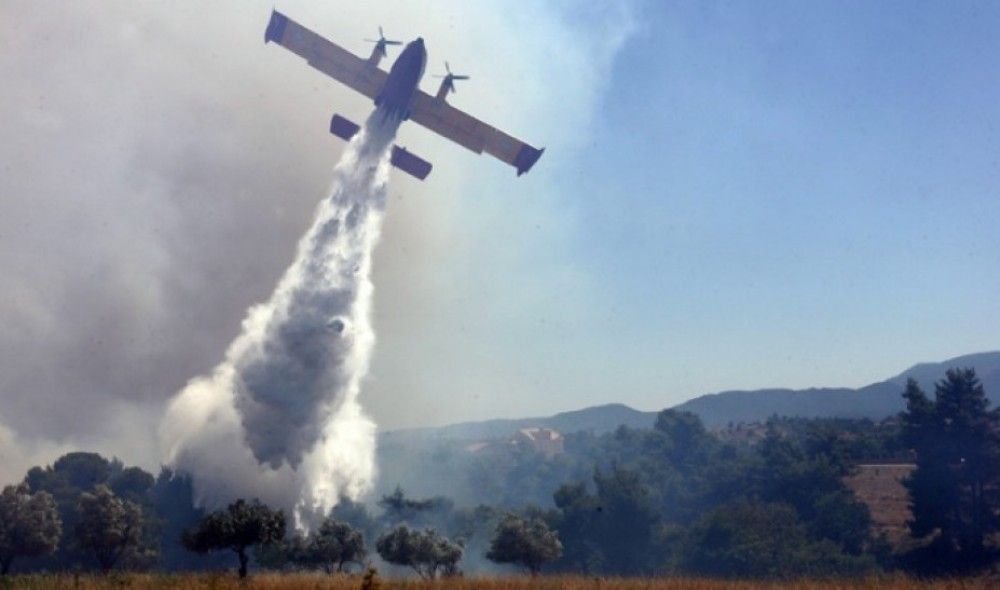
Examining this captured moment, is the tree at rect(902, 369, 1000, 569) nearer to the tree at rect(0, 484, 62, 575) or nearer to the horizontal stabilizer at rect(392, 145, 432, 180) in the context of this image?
the horizontal stabilizer at rect(392, 145, 432, 180)

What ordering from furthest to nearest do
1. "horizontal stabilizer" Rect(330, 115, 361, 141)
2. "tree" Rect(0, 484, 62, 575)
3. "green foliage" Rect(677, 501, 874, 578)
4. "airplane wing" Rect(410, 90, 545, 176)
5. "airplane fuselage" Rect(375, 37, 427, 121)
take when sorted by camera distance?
1. "green foliage" Rect(677, 501, 874, 578)
2. "airplane wing" Rect(410, 90, 545, 176)
3. "horizontal stabilizer" Rect(330, 115, 361, 141)
4. "tree" Rect(0, 484, 62, 575)
5. "airplane fuselage" Rect(375, 37, 427, 121)

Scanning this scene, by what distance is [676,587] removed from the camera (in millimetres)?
29562

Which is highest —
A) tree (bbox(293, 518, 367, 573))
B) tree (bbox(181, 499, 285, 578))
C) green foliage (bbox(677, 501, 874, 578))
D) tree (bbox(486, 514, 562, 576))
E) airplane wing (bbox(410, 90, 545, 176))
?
airplane wing (bbox(410, 90, 545, 176))

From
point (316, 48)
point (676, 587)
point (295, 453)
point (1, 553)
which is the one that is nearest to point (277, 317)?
point (295, 453)

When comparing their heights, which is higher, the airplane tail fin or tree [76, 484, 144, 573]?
the airplane tail fin


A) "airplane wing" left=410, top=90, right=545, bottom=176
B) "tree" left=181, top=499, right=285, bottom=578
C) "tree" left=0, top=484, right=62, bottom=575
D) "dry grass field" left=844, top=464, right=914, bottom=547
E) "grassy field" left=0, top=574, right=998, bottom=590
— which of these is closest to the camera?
"grassy field" left=0, top=574, right=998, bottom=590

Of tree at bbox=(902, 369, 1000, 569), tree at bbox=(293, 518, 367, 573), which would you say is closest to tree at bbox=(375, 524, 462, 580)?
tree at bbox=(293, 518, 367, 573)

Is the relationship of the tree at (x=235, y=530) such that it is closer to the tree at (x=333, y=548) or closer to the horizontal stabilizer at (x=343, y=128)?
the tree at (x=333, y=548)

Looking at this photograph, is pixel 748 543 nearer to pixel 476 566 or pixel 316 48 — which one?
pixel 476 566

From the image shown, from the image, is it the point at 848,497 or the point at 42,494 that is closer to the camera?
the point at 42,494

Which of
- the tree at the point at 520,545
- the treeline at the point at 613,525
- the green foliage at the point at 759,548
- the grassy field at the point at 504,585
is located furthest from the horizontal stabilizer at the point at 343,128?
the green foliage at the point at 759,548

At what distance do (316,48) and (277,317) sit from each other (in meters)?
24.9

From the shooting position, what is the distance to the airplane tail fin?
6594cm

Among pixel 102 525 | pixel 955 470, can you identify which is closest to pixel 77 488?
pixel 102 525
